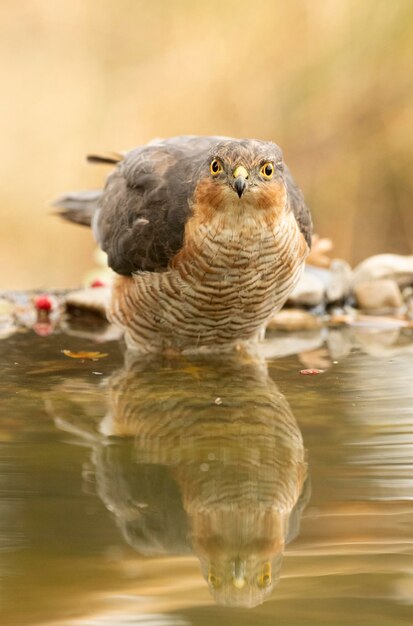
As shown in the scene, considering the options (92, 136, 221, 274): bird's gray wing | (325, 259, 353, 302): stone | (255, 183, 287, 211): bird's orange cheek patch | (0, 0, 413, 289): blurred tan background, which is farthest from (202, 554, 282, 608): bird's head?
(0, 0, 413, 289): blurred tan background

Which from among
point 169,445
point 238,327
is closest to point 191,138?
point 238,327

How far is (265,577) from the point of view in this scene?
212cm

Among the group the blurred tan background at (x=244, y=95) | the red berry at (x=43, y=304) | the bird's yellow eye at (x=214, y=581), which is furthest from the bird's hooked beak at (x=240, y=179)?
the blurred tan background at (x=244, y=95)

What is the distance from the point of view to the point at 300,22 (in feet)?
24.2

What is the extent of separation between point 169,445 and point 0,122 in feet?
18.6

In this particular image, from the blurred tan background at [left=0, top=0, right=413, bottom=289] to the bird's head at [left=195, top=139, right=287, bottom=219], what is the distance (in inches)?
131

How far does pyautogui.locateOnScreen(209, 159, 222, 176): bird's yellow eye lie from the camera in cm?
377

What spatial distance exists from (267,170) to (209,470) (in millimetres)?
1318

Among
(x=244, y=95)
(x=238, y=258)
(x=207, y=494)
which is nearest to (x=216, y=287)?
(x=238, y=258)

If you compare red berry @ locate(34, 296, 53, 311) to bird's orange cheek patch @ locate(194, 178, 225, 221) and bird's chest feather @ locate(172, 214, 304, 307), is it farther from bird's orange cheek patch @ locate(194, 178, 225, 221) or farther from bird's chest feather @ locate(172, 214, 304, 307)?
bird's orange cheek patch @ locate(194, 178, 225, 221)

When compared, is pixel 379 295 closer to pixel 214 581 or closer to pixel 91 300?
pixel 91 300

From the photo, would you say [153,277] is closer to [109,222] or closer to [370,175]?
[109,222]

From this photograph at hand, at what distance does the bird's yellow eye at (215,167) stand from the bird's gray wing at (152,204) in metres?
0.21

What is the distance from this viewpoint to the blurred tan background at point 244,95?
721 centimetres
